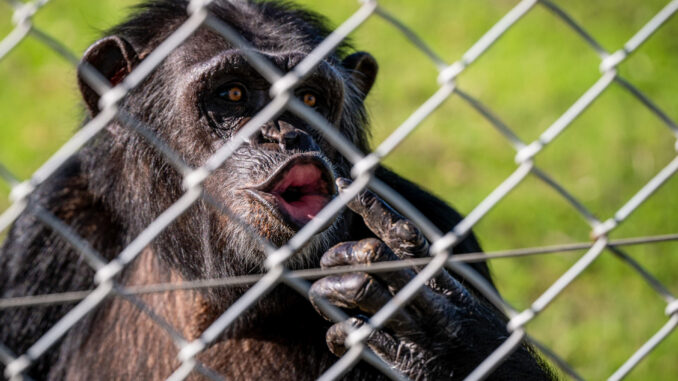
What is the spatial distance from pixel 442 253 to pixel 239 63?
142cm

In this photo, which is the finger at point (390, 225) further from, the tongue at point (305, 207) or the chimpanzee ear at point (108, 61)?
the chimpanzee ear at point (108, 61)

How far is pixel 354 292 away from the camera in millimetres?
2217

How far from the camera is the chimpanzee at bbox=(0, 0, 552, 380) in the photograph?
2418 mm

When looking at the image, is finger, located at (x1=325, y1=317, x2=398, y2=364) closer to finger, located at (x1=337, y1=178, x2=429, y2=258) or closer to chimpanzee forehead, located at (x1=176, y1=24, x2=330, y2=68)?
finger, located at (x1=337, y1=178, x2=429, y2=258)

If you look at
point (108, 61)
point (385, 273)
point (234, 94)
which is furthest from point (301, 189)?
point (108, 61)

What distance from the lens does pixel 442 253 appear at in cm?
195

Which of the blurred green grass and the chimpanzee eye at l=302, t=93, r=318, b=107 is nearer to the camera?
the chimpanzee eye at l=302, t=93, r=318, b=107

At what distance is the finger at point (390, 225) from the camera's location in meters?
2.32

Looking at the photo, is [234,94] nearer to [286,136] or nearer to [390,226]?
[286,136]

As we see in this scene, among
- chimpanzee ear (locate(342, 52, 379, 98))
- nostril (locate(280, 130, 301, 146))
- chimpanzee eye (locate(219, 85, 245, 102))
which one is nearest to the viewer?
nostril (locate(280, 130, 301, 146))

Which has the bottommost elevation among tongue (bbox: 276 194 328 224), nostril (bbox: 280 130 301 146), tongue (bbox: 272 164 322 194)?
tongue (bbox: 276 194 328 224)

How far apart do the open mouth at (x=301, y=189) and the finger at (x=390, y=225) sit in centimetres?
40

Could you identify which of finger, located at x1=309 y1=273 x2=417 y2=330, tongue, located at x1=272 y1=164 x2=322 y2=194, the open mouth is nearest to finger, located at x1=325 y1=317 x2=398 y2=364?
finger, located at x1=309 y1=273 x2=417 y2=330

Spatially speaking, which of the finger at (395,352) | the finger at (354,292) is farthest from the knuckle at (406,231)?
the finger at (395,352)
